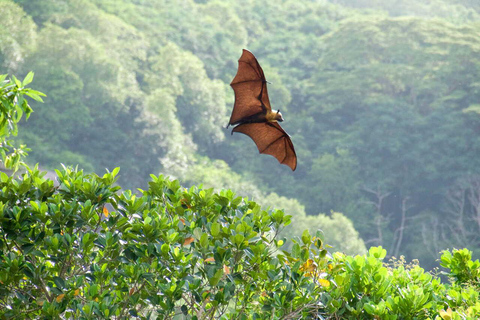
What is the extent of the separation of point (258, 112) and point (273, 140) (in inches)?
9.6

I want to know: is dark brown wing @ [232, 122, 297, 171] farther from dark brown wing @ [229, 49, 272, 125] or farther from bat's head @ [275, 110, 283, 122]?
bat's head @ [275, 110, 283, 122]

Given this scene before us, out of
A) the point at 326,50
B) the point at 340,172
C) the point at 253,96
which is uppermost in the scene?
the point at 326,50

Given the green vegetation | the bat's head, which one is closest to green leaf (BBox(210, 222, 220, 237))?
the green vegetation

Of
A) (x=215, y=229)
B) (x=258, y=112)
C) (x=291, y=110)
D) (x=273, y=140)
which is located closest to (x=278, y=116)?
(x=258, y=112)

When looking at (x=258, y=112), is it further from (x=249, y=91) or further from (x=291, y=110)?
(x=291, y=110)

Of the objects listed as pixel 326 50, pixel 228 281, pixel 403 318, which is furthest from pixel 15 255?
pixel 326 50

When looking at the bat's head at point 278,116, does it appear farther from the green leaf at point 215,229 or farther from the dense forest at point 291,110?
the dense forest at point 291,110

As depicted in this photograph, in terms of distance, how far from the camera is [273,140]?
3.05 metres

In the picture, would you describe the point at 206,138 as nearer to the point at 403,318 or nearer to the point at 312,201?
the point at 312,201

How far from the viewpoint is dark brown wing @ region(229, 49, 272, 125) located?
2822mm

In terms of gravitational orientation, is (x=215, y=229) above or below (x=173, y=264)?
above

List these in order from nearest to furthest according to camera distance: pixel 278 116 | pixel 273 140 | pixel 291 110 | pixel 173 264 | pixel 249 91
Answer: pixel 173 264
pixel 278 116
pixel 249 91
pixel 273 140
pixel 291 110

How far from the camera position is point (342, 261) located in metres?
1.66

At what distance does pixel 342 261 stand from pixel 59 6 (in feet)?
70.3
